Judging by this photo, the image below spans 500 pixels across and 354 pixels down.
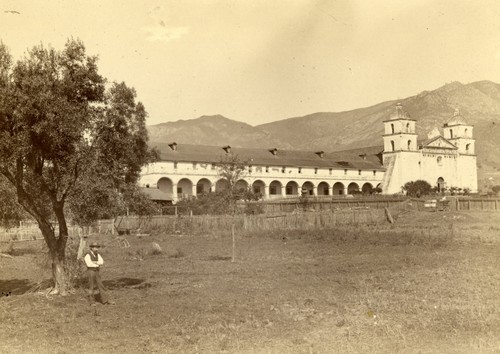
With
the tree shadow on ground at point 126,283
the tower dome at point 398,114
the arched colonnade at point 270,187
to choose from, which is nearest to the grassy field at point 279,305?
the tree shadow on ground at point 126,283

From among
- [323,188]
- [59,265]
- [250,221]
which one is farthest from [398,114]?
[59,265]

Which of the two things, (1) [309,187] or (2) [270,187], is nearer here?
(2) [270,187]

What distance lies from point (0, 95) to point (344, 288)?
1029 cm

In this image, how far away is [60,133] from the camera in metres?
14.8

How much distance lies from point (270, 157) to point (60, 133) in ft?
211

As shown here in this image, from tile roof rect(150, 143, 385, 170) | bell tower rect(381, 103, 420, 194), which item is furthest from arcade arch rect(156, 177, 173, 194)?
bell tower rect(381, 103, 420, 194)

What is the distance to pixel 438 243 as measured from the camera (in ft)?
85.9

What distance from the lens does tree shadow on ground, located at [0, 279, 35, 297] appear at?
691 inches

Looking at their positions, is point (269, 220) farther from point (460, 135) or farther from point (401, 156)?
point (460, 135)

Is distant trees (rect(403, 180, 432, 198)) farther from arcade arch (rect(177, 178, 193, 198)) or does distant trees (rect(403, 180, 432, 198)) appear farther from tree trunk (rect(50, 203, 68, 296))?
tree trunk (rect(50, 203, 68, 296))

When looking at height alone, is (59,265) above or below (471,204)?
below

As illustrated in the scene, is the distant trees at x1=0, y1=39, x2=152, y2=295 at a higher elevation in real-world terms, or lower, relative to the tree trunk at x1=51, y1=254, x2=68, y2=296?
higher

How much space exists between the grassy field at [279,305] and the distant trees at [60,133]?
118 inches

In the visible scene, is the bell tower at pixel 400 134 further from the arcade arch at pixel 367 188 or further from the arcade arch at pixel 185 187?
the arcade arch at pixel 185 187
